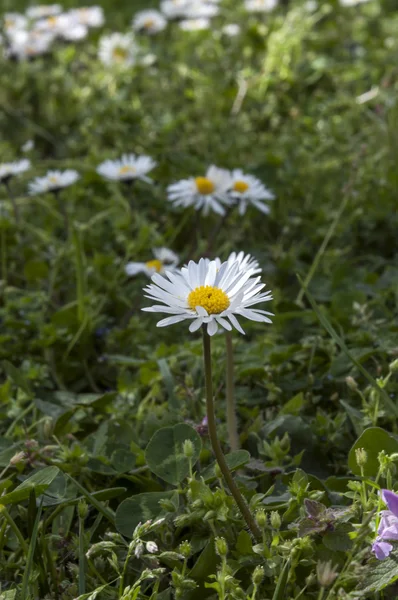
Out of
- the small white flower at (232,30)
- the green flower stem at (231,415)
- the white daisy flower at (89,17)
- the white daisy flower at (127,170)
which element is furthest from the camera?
the white daisy flower at (89,17)

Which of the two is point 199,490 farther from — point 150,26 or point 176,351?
point 150,26

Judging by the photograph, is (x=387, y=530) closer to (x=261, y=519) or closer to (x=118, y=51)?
(x=261, y=519)

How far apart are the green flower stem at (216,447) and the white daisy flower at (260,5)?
3.16 meters

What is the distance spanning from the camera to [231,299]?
1.09m

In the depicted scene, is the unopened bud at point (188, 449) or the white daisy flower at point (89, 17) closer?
the unopened bud at point (188, 449)

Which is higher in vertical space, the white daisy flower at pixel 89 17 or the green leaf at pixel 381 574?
the white daisy flower at pixel 89 17

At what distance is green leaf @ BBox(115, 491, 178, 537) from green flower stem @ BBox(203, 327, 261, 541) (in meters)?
0.15

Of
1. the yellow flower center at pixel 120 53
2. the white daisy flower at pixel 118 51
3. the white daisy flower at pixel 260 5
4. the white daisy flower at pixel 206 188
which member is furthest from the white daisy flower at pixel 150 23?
the white daisy flower at pixel 206 188

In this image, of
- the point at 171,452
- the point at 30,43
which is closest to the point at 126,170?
the point at 171,452

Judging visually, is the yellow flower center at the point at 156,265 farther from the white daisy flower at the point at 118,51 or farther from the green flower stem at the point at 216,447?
the white daisy flower at the point at 118,51

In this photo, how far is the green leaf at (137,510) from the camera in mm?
1183

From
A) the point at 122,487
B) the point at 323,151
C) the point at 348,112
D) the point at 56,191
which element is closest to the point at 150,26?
the point at 348,112

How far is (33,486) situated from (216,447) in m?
0.31

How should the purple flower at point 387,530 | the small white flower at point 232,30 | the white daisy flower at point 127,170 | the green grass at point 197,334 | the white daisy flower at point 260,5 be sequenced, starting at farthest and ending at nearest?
1. the white daisy flower at point 260,5
2. the small white flower at point 232,30
3. the white daisy flower at point 127,170
4. the green grass at point 197,334
5. the purple flower at point 387,530
